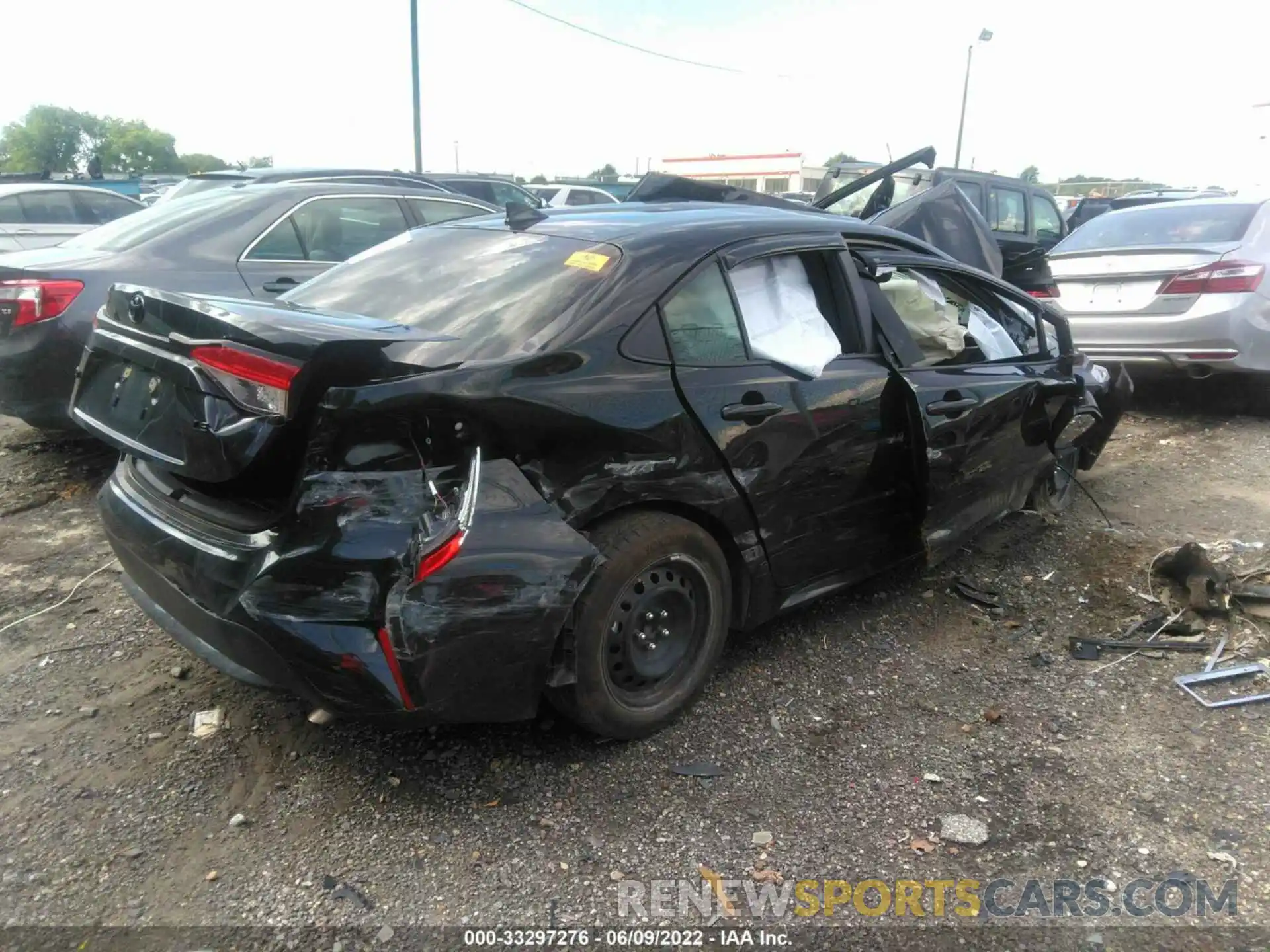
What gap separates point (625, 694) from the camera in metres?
2.74

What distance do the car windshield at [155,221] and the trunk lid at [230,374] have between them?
2587mm

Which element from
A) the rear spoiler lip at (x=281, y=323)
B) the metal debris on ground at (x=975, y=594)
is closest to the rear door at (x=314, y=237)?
the rear spoiler lip at (x=281, y=323)

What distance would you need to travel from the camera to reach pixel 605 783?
8.66 feet

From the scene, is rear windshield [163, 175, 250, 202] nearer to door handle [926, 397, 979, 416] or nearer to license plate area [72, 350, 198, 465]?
license plate area [72, 350, 198, 465]

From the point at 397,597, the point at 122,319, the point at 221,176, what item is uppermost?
the point at 221,176

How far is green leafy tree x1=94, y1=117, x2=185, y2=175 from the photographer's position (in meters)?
91.4

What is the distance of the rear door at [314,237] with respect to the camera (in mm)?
4961

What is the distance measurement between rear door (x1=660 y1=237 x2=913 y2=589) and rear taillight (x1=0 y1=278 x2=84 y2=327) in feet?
10.9

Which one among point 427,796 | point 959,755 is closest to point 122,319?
point 427,796

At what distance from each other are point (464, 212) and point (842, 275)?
147 inches

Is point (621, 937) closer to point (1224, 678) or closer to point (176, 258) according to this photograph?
point (1224, 678)

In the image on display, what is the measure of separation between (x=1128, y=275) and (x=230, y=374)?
666 cm

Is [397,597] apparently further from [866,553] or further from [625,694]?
[866,553]

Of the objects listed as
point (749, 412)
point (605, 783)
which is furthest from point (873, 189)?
point (605, 783)
